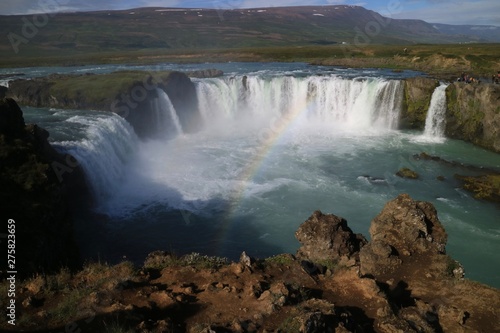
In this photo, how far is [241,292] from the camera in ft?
29.3

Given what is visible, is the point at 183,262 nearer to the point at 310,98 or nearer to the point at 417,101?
the point at 417,101

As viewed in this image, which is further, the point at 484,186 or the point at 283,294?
the point at 484,186

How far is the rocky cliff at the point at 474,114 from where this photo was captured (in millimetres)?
33406

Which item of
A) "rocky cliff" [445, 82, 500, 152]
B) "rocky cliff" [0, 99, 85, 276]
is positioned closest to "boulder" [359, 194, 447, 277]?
"rocky cliff" [0, 99, 85, 276]

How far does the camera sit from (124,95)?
36.2 meters

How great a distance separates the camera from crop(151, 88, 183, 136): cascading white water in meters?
38.0

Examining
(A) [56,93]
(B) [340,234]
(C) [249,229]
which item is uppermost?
(A) [56,93]

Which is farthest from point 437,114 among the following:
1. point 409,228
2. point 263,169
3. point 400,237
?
point 400,237

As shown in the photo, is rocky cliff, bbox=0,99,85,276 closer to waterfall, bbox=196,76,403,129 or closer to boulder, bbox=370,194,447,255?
boulder, bbox=370,194,447,255

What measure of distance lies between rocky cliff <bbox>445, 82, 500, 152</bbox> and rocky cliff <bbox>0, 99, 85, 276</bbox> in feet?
116

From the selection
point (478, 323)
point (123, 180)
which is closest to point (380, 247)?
point (478, 323)

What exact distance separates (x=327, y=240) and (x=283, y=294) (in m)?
4.75

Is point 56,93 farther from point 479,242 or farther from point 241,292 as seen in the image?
point 479,242

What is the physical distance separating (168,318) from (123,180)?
66.8 ft
